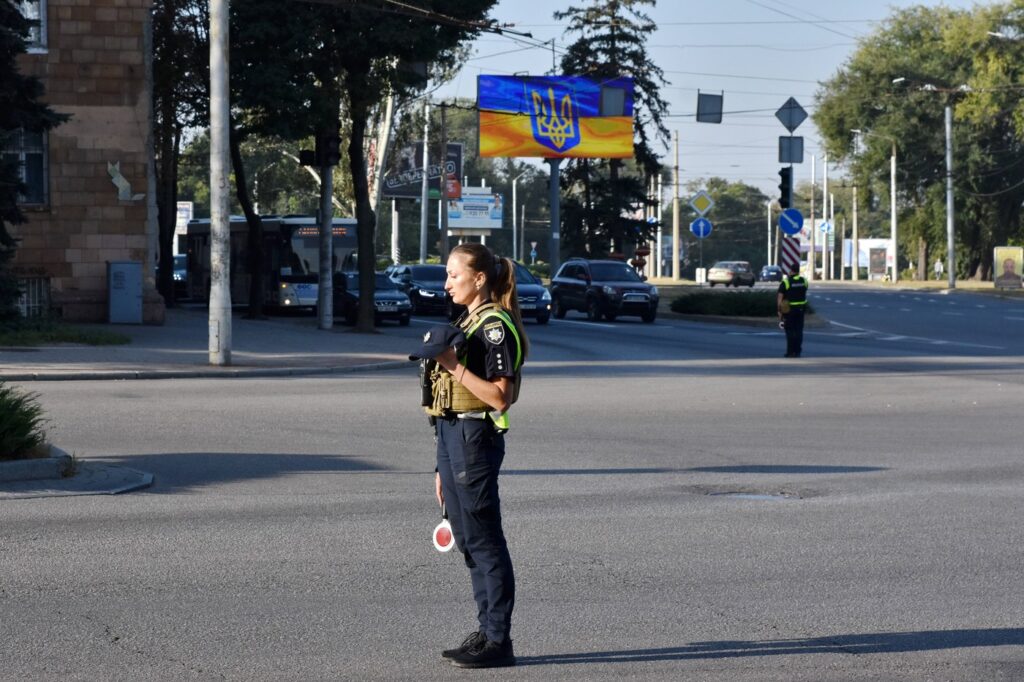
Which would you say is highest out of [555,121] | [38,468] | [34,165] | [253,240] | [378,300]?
[555,121]

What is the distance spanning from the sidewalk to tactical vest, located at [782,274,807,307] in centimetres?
698

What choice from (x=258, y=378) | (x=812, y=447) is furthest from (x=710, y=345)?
(x=812, y=447)

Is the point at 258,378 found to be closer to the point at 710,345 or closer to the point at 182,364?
the point at 182,364

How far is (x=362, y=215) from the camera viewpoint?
32.6 m

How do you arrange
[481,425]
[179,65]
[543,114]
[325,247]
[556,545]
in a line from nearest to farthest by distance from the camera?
[481,425] < [556,545] < [325,247] < [179,65] < [543,114]

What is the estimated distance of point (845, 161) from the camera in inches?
3841

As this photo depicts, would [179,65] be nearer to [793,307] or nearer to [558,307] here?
[558,307]

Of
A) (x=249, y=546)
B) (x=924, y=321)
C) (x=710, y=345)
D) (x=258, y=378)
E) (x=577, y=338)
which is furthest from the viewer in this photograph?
(x=924, y=321)

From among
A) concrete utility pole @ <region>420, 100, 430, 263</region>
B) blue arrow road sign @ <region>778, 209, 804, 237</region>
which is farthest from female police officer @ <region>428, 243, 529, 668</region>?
concrete utility pole @ <region>420, 100, 430, 263</region>

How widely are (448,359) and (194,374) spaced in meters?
16.5

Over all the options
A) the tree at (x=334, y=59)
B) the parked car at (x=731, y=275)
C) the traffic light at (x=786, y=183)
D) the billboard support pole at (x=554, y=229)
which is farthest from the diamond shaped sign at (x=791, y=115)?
the parked car at (x=731, y=275)

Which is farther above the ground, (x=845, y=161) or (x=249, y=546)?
(x=845, y=161)

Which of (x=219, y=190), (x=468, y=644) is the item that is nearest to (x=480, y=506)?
(x=468, y=644)

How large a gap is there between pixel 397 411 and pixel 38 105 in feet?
43.7
